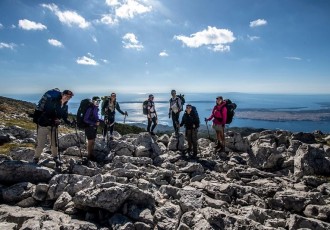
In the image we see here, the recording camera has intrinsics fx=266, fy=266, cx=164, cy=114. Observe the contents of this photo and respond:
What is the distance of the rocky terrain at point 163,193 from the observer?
8.02m

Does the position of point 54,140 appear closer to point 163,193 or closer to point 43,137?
point 43,137

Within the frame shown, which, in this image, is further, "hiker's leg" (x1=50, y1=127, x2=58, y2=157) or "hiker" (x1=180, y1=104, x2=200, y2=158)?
"hiker" (x1=180, y1=104, x2=200, y2=158)

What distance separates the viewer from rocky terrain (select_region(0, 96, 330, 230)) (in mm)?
8016

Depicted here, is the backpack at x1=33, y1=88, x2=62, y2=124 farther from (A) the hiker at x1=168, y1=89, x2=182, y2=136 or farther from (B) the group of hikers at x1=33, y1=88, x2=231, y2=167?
(A) the hiker at x1=168, y1=89, x2=182, y2=136

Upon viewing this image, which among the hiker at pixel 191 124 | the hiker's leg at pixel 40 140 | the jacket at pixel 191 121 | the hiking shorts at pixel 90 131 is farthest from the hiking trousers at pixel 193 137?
the hiker's leg at pixel 40 140

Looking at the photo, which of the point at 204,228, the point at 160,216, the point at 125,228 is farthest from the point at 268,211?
the point at 125,228

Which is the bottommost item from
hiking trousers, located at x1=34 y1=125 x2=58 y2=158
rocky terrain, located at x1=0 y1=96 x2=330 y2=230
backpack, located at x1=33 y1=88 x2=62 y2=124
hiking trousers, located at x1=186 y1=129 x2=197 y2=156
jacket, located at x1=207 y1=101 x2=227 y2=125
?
rocky terrain, located at x1=0 y1=96 x2=330 y2=230

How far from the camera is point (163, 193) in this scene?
33.6ft

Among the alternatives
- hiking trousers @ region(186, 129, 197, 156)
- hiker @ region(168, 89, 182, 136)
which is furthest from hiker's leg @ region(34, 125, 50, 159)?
hiker @ region(168, 89, 182, 136)

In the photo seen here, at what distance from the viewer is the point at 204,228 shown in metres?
7.45

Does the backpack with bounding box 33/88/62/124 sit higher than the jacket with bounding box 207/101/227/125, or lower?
higher

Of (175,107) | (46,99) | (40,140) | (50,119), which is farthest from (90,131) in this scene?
(175,107)

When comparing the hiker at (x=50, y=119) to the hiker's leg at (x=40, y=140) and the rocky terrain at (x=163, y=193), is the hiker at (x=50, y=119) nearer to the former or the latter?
the hiker's leg at (x=40, y=140)

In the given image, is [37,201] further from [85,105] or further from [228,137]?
[228,137]
